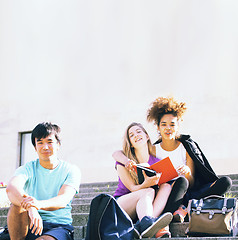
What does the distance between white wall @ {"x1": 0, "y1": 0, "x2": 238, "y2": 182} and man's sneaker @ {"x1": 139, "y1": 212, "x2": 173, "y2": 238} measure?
611 centimetres

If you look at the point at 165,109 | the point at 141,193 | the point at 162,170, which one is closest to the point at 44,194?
the point at 141,193

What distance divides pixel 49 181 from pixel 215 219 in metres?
1.38

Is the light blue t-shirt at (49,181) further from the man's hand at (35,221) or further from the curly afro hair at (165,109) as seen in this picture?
the curly afro hair at (165,109)

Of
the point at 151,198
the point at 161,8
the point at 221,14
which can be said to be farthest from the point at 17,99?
the point at 151,198

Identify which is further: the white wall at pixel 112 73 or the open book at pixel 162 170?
the white wall at pixel 112 73

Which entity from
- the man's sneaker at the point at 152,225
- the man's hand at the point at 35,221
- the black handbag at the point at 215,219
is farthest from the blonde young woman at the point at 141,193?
the man's hand at the point at 35,221

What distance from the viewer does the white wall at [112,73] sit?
9.98 metres

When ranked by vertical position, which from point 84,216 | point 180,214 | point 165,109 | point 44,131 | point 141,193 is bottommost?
point 84,216

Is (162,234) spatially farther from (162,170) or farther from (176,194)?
(162,170)

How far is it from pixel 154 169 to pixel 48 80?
26.3 feet

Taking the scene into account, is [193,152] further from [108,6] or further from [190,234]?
[108,6]

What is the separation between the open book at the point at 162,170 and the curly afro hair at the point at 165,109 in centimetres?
73

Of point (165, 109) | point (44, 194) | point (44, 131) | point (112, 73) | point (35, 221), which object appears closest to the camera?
point (35, 221)

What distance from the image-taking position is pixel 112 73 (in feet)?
36.3
